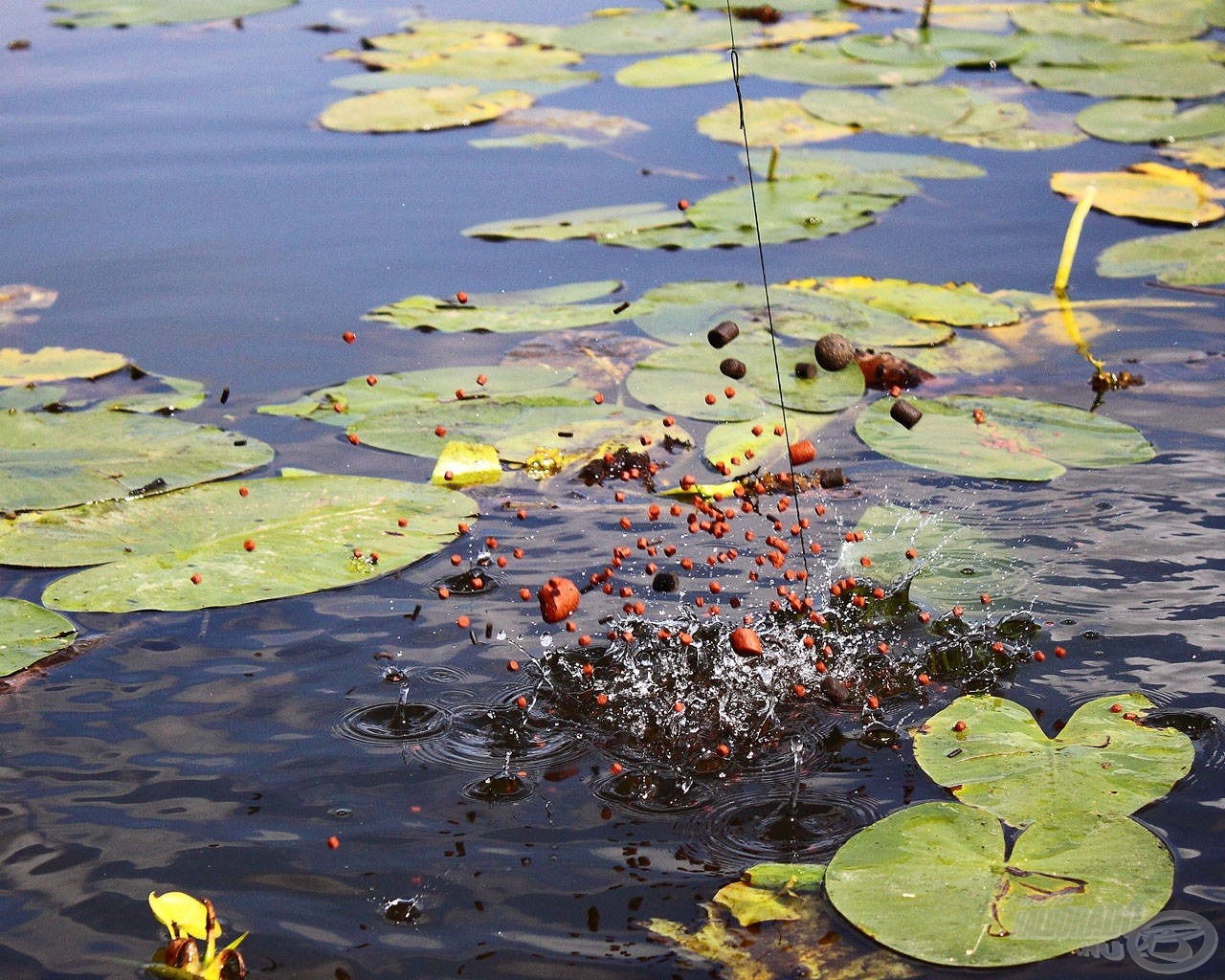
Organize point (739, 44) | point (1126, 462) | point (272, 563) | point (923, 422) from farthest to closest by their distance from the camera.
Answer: point (739, 44)
point (923, 422)
point (1126, 462)
point (272, 563)

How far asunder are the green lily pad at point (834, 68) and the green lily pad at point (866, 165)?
47.7 inches

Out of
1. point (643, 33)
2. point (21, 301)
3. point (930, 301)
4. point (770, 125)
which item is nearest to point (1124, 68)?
point (770, 125)

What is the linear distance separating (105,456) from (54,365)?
3.00ft

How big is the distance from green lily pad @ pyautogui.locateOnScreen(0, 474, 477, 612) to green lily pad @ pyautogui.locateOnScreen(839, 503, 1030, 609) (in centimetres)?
107

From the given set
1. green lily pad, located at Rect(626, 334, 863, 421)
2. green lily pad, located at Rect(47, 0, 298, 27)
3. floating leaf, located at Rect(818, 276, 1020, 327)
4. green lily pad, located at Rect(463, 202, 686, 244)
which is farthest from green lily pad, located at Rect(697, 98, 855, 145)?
green lily pad, located at Rect(47, 0, 298, 27)

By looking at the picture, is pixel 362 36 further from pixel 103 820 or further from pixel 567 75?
pixel 103 820

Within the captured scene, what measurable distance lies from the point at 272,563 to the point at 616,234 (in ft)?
8.78

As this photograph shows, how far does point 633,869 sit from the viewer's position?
2523mm

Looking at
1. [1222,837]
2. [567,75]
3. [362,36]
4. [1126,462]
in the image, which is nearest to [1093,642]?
[1222,837]

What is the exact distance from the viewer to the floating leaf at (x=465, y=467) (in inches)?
154

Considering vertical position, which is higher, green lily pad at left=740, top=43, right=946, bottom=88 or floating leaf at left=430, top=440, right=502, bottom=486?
green lily pad at left=740, top=43, right=946, bottom=88

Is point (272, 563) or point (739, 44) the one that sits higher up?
point (739, 44)

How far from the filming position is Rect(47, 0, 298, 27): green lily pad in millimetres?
9477

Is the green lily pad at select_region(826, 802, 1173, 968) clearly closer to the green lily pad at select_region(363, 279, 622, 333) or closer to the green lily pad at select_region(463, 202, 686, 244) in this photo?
the green lily pad at select_region(363, 279, 622, 333)
